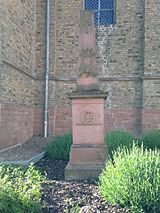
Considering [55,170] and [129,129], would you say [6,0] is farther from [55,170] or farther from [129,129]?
[129,129]

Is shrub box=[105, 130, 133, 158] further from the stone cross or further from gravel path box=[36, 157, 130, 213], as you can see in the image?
the stone cross

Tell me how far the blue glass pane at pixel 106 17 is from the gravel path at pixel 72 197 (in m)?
9.25

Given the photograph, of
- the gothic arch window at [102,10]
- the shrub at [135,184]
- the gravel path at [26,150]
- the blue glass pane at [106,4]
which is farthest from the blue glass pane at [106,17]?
the shrub at [135,184]

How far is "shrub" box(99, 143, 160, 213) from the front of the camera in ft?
12.5

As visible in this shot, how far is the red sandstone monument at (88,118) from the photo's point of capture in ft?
21.0

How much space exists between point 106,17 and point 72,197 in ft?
35.8

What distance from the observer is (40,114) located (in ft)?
43.9

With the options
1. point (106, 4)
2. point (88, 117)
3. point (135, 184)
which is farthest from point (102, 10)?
point (135, 184)

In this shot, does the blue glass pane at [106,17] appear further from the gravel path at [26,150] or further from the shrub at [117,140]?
the shrub at [117,140]

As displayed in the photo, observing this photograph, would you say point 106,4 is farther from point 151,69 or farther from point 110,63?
point 151,69

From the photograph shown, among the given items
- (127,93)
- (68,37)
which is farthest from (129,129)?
(68,37)

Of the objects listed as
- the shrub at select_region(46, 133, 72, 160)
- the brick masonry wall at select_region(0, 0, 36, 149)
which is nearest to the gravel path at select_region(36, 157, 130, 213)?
the shrub at select_region(46, 133, 72, 160)

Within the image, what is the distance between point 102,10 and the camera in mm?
14086

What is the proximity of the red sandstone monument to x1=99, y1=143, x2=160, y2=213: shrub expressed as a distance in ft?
6.28
